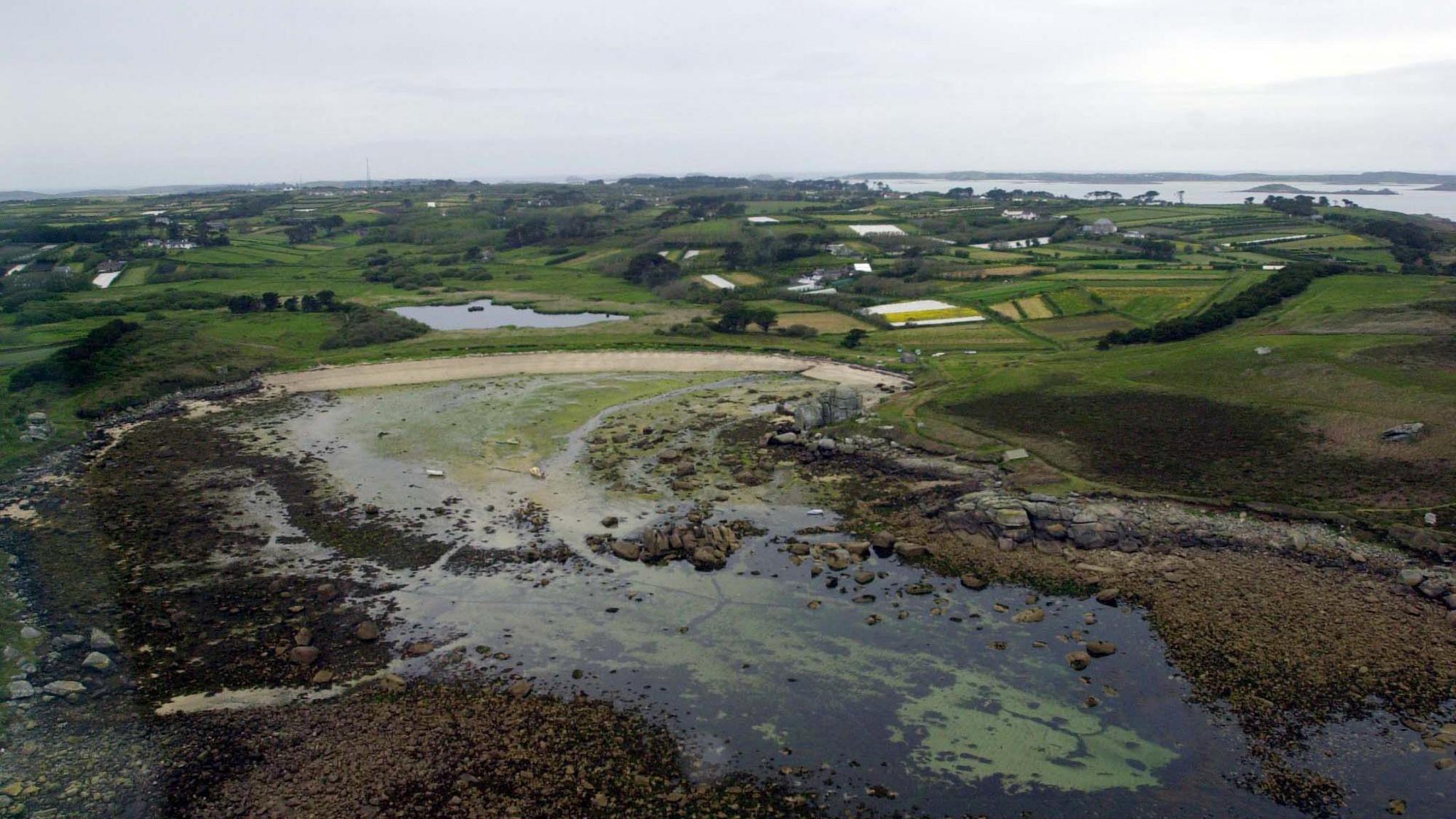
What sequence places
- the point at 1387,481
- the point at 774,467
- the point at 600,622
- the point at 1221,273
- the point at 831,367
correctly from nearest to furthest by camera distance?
the point at 600,622 < the point at 1387,481 < the point at 774,467 < the point at 831,367 < the point at 1221,273

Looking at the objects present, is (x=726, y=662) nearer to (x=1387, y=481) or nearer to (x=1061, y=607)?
(x=1061, y=607)

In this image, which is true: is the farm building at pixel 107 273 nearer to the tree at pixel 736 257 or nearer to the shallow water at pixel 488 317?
the shallow water at pixel 488 317

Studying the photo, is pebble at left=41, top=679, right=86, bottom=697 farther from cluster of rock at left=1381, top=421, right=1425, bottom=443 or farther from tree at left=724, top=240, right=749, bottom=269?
tree at left=724, top=240, right=749, bottom=269

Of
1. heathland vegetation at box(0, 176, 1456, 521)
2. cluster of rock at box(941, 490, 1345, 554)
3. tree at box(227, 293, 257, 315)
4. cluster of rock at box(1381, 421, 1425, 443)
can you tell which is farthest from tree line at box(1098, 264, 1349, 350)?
tree at box(227, 293, 257, 315)

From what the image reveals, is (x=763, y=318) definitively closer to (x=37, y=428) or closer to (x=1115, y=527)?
(x=1115, y=527)

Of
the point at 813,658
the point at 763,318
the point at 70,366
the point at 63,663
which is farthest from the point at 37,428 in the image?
the point at 763,318

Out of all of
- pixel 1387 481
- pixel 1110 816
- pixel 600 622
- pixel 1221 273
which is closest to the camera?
pixel 1110 816

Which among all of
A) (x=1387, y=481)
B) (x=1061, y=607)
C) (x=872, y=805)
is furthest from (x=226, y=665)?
(x=1387, y=481)

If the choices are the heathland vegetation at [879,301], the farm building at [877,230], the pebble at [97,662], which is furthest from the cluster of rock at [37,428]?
the farm building at [877,230]

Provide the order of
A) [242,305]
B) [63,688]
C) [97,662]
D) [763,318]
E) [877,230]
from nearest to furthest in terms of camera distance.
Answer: [63,688], [97,662], [763,318], [242,305], [877,230]
